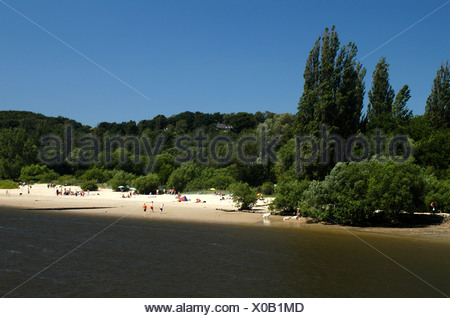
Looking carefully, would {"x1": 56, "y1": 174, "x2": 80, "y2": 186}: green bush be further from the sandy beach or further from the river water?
the river water

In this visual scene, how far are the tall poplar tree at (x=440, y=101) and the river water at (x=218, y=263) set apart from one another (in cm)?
4163

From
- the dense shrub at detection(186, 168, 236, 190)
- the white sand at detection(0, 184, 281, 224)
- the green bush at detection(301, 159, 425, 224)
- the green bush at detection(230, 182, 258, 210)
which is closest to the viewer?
the green bush at detection(301, 159, 425, 224)

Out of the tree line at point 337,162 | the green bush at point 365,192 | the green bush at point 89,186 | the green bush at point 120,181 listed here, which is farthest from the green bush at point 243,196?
the green bush at point 89,186

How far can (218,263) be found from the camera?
71.3 ft

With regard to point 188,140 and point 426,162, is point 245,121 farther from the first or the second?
point 426,162

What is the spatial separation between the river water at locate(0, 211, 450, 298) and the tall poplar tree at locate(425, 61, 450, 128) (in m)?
41.6

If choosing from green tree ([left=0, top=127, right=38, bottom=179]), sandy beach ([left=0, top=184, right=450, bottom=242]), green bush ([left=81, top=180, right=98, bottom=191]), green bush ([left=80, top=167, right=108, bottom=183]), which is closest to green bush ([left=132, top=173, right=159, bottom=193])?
sandy beach ([left=0, top=184, right=450, bottom=242])

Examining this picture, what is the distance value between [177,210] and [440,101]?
4642cm

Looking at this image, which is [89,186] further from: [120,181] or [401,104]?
[401,104]

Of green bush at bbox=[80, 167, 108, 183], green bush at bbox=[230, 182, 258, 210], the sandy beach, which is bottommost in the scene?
the sandy beach

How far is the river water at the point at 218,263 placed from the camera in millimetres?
17000

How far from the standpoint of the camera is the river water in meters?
17.0

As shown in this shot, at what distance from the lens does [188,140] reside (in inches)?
4532

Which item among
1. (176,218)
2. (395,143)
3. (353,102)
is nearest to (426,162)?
(395,143)
